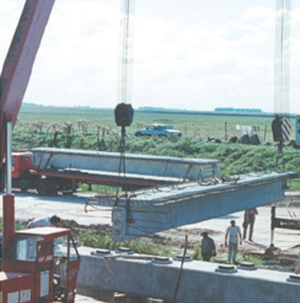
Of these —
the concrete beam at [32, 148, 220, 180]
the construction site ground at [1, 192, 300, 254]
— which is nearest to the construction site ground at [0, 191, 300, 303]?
the construction site ground at [1, 192, 300, 254]

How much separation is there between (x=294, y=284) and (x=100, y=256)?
13.4ft

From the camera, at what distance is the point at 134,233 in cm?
1546

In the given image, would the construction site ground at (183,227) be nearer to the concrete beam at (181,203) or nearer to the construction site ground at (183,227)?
the construction site ground at (183,227)

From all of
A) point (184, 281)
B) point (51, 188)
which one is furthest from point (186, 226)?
point (184, 281)

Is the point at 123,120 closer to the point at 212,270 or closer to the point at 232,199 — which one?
the point at 212,270

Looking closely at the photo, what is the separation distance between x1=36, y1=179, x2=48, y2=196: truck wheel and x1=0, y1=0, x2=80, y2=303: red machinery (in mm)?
22786

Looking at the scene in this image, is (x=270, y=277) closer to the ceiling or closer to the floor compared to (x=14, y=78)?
closer to the floor

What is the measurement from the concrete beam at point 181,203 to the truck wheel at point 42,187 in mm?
15265

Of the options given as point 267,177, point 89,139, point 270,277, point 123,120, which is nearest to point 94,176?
Answer: point 267,177

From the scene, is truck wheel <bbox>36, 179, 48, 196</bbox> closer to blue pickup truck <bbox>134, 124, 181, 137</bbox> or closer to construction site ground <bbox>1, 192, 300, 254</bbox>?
construction site ground <bbox>1, 192, 300, 254</bbox>

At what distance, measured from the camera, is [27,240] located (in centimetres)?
1180

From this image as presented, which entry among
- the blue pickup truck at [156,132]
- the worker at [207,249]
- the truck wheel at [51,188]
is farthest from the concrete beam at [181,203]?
the blue pickup truck at [156,132]

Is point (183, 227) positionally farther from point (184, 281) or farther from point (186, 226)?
point (184, 281)

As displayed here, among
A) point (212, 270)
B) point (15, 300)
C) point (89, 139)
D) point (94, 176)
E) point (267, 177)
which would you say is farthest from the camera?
point (89, 139)
